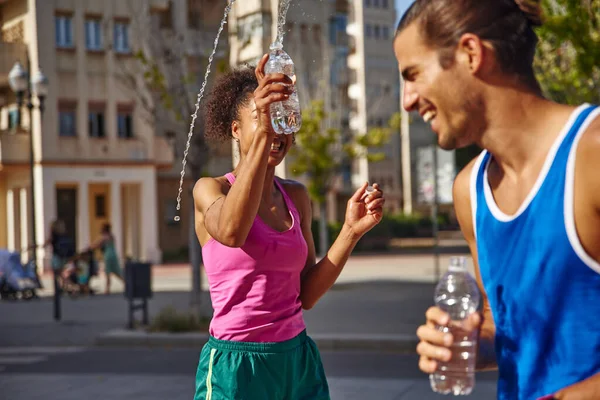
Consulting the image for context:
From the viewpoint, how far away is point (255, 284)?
3580 mm

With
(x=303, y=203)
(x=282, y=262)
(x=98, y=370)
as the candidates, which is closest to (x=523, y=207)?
(x=282, y=262)

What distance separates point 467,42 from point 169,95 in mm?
14383

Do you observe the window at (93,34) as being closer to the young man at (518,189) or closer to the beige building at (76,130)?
the beige building at (76,130)

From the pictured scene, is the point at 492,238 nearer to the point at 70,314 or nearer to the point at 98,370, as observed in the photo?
the point at 98,370

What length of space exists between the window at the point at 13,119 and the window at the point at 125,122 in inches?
164

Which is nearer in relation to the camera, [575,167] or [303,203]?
[575,167]

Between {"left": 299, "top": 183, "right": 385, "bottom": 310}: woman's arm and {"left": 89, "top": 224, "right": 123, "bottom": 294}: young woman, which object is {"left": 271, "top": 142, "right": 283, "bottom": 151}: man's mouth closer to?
{"left": 299, "top": 183, "right": 385, "bottom": 310}: woman's arm

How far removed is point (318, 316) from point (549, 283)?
13.9 m

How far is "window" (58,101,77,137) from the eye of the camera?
1681 inches

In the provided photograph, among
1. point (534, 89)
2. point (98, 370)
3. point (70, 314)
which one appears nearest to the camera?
point (534, 89)

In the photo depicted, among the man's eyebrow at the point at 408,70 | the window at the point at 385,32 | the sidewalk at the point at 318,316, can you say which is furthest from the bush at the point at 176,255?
the man's eyebrow at the point at 408,70

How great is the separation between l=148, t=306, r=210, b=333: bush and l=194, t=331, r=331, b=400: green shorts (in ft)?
33.8

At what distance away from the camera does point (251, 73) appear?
13.1 feet

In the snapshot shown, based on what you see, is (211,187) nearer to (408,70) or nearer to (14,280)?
(408,70)
